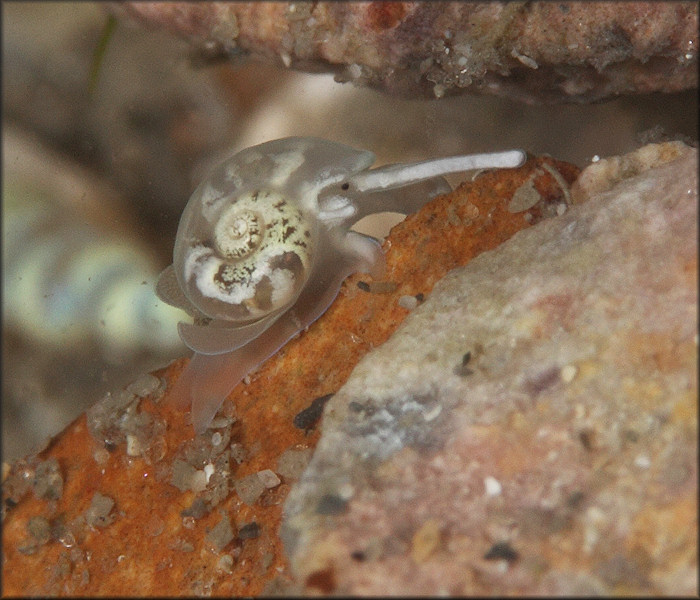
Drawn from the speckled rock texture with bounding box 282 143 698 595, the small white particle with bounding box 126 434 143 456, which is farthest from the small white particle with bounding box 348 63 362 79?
the small white particle with bounding box 126 434 143 456

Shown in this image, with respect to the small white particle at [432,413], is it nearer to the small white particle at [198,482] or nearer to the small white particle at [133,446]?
the small white particle at [198,482]

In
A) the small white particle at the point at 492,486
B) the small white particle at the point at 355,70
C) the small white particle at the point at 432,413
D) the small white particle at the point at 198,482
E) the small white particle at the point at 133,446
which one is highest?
the small white particle at the point at 355,70

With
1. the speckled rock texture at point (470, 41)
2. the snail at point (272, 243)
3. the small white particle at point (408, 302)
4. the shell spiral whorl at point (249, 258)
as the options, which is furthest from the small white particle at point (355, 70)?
the small white particle at point (408, 302)

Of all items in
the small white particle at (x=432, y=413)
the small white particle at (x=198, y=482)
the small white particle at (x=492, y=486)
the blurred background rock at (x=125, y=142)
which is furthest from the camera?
the blurred background rock at (x=125, y=142)

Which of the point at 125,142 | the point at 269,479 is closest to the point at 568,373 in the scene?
the point at 269,479

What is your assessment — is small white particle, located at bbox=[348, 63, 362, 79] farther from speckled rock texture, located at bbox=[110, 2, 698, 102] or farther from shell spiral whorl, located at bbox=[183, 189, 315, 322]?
shell spiral whorl, located at bbox=[183, 189, 315, 322]

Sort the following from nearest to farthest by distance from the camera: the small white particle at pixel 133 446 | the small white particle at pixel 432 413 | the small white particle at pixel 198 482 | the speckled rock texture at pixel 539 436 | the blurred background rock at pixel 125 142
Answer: the speckled rock texture at pixel 539 436 → the small white particle at pixel 432 413 → the small white particle at pixel 198 482 → the small white particle at pixel 133 446 → the blurred background rock at pixel 125 142

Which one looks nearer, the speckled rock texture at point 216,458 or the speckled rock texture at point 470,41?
the speckled rock texture at point 216,458

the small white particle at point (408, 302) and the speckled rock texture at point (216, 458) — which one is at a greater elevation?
the small white particle at point (408, 302)
